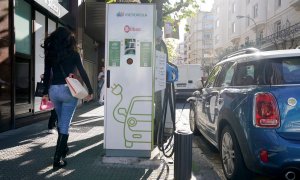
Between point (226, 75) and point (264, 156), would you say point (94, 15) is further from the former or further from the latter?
point (264, 156)

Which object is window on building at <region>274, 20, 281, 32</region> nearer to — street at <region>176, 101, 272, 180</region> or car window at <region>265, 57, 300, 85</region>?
street at <region>176, 101, 272, 180</region>

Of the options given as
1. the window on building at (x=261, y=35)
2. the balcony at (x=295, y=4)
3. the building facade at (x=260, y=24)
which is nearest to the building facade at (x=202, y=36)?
the building facade at (x=260, y=24)

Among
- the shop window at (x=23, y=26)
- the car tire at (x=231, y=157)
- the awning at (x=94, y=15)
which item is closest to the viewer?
the car tire at (x=231, y=157)

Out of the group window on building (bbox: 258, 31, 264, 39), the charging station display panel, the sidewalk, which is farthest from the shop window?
window on building (bbox: 258, 31, 264, 39)

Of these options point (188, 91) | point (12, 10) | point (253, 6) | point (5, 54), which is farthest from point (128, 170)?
point (253, 6)

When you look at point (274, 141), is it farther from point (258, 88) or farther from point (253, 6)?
point (253, 6)

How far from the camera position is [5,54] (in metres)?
7.86

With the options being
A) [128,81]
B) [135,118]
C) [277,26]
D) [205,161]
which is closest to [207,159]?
[205,161]

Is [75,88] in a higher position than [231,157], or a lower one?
higher

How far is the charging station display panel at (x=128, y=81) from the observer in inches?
210

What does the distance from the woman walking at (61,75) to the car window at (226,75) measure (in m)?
1.99

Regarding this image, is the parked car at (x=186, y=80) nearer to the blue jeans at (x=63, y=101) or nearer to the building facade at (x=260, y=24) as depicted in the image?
the building facade at (x=260, y=24)

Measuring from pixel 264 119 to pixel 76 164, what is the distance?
113 inches

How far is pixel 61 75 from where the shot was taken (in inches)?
192
